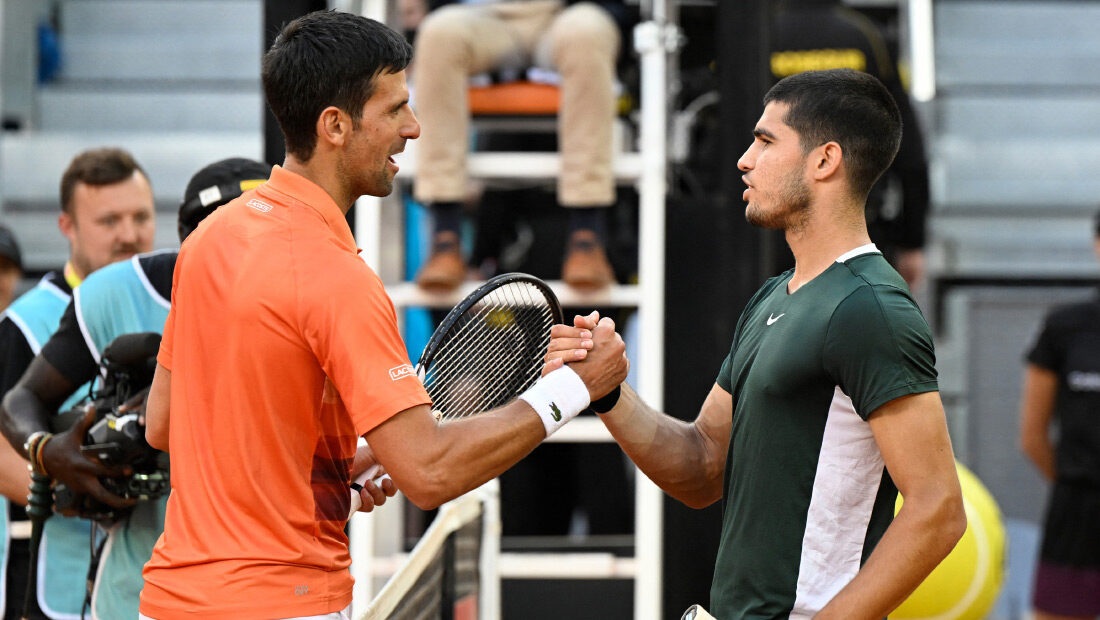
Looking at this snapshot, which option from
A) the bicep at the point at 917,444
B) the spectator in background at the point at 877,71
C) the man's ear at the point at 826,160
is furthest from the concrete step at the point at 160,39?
the bicep at the point at 917,444

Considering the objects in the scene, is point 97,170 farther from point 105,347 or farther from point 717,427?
point 717,427

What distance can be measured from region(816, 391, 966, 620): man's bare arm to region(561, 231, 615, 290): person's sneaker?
2200 millimetres

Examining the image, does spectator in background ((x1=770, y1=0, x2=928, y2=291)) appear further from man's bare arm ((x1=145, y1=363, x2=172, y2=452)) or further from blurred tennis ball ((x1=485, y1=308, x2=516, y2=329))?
man's bare arm ((x1=145, y1=363, x2=172, y2=452))

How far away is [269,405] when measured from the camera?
2250 mm

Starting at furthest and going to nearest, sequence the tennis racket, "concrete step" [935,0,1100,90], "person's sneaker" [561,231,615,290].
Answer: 1. "concrete step" [935,0,1100,90]
2. "person's sneaker" [561,231,615,290]
3. the tennis racket

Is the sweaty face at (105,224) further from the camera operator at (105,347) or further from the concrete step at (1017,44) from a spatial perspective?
the concrete step at (1017,44)

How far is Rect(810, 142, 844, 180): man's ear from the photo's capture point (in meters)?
2.58

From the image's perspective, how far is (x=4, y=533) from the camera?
4145mm

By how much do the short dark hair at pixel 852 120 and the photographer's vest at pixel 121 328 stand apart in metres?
1.61

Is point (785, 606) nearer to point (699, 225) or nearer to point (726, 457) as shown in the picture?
point (726, 457)

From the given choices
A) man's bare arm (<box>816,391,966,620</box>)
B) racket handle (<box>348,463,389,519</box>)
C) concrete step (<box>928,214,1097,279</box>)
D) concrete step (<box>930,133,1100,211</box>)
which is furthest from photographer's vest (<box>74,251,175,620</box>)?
concrete step (<box>930,133,1100,211</box>)

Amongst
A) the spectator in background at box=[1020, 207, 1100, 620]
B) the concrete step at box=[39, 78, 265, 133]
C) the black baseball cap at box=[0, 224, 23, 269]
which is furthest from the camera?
the concrete step at box=[39, 78, 265, 133]

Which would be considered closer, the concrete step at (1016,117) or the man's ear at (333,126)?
the man's ear at (333,126)

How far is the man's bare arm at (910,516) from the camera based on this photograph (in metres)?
2.28
